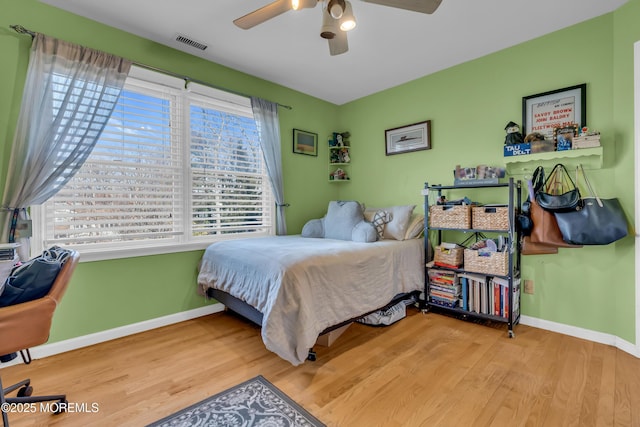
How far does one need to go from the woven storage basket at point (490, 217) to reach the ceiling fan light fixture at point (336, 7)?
198 cm

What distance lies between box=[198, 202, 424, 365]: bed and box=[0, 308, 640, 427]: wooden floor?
0.83ft

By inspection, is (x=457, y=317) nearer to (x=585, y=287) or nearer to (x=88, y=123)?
(x=585, y=287)

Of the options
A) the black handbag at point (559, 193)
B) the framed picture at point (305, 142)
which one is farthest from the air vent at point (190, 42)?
the black handbag at point (559, 193)

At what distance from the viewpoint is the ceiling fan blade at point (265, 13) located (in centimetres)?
168

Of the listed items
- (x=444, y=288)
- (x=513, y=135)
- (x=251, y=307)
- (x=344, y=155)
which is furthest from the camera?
(x=344, y=155)

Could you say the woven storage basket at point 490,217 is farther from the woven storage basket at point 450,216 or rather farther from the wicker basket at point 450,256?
the wicker basket at point 450,256

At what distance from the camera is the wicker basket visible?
277cm

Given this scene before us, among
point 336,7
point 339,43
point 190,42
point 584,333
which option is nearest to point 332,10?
point 336,7

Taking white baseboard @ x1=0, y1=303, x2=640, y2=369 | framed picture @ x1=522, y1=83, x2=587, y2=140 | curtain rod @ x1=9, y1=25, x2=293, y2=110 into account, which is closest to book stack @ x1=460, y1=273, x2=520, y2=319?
white baseboard @ x1=0, y1=303, x2=640, y2=369

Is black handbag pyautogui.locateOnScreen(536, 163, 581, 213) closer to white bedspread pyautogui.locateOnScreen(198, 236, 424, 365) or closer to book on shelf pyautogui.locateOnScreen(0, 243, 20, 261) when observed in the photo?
white bedspread pyautogui.locateOnScreen(198, 236, 424, 365)

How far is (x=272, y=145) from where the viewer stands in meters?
3.37

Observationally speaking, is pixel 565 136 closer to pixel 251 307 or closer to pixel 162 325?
pixel 251 307

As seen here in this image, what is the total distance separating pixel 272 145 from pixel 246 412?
2562 millimetres

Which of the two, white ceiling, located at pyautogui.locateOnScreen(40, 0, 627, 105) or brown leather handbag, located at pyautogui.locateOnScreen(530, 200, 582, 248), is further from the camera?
brown leather handbag, located at pyautogui.locateOnScreen(530, 200, 582, 248)
